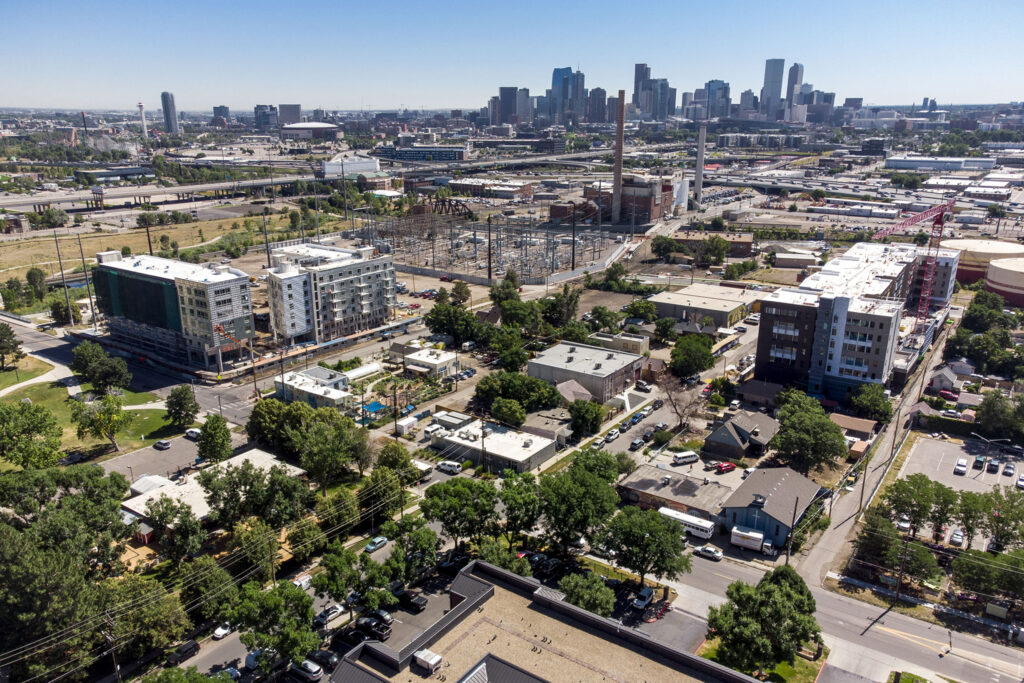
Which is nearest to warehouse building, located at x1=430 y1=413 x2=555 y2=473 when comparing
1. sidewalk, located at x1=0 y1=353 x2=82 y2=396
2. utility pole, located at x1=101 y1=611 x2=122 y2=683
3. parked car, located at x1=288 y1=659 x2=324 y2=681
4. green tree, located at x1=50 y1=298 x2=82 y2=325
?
parked car, located at x1=288 y1=659 x2=324 y2=681

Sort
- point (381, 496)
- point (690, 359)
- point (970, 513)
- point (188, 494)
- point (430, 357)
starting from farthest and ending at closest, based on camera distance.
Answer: point (430, 357)
point (690, 359)
point (188, 494)
point (381, 496)
point (970, 513)

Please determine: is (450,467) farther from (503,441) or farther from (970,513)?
(970,513)

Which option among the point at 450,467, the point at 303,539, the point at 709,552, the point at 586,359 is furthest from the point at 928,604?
the point at 586,359

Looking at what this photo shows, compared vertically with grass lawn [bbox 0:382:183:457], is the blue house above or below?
above

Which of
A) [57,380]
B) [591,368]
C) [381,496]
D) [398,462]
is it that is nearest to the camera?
[381,496]

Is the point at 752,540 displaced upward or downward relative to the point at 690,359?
downward

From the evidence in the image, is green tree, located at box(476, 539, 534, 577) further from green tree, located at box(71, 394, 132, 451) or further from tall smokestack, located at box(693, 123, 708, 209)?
tall smokestack, located at box(693, 123, 708, 209)
